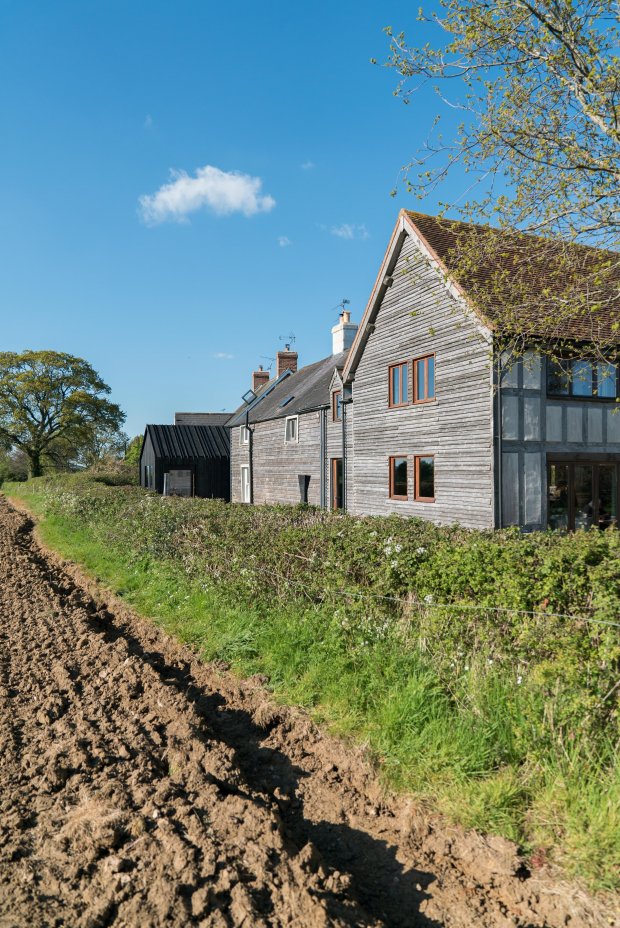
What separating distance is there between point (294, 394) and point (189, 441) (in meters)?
11.0

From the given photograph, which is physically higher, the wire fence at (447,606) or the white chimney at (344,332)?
the white chimney at (344,332)

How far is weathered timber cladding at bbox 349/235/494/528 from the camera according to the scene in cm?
1441

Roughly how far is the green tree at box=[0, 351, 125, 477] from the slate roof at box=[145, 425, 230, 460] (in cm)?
1248

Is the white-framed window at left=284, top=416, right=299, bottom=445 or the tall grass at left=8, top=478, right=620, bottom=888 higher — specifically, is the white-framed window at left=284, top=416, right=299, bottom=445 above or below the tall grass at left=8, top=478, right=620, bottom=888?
above

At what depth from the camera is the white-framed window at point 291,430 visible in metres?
27.5

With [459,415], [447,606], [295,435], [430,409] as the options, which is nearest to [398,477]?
[430,409]

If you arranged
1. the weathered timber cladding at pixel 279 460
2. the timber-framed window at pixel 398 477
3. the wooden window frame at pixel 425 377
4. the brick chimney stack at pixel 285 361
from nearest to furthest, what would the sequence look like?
1. the wooden window frame at pixel 425 377
2. the timber-framed window at pixel 398 477
3. the weathered timber cladding at pixel 279 460
4. the brick chimney stack at pixel 285 361

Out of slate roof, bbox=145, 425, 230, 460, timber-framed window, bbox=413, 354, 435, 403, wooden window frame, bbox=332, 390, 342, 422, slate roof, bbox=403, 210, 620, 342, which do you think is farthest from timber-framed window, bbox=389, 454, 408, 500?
slate roof, bbox=145, 425, 230, 460

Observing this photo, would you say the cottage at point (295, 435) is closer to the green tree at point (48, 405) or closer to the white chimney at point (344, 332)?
the white chimney at point (344, 332)

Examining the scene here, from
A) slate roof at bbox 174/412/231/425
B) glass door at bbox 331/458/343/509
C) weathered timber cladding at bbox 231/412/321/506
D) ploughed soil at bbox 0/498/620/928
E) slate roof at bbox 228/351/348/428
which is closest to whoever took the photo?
ploughed soil at bbox 0/498/620/928

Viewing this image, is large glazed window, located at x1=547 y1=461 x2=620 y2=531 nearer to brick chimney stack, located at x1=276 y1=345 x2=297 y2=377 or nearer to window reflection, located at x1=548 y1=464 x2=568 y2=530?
window reflection, located at x1=548 y1=464 x2=568 y2=530

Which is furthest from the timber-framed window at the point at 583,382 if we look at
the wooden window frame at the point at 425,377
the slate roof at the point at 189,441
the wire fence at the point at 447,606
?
the slate roof at the point at 189,441

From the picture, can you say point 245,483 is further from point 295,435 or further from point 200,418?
point 200,418

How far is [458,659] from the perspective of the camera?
4.95 m
